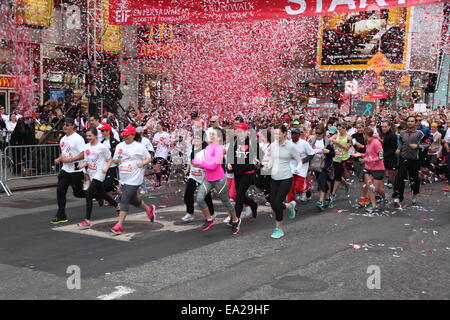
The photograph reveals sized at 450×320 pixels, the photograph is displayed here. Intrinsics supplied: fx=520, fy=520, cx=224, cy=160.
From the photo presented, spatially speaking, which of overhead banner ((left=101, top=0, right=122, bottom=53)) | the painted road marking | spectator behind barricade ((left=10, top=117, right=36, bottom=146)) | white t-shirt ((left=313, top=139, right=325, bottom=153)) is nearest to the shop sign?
overhead banner ((left=101, top=0, right=122, bottom=53))

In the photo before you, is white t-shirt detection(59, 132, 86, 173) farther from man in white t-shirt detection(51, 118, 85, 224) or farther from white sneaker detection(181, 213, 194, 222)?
white sneaker detection(181, 213, 194, 222)

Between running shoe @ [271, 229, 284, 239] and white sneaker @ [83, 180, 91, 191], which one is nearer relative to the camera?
running shoe @ [271, 229, 284, 239]

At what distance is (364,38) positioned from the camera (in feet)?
126

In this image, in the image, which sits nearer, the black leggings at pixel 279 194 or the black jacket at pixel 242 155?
the black leggings at pixel 279 194

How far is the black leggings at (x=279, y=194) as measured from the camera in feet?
26.1

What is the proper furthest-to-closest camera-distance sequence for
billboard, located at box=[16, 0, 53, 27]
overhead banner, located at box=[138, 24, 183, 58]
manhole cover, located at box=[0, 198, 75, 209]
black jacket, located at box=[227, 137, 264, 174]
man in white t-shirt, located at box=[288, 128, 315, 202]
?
overhead banner, located at box=[138, 24, 183, 58] < billboard, located at box=[16, 0, 53, 27] < manhole cover, located at box=[0, 198, 75, 209] < man in white t-shirt, located at box=[288, 128, 315, 202] < black jacket, located at box=[227, 137, 264, 174]

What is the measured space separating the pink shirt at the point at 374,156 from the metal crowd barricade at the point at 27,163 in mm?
8259

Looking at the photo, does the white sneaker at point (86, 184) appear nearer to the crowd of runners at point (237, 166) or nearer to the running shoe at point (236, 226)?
the crowd of runners at point (237, 166)

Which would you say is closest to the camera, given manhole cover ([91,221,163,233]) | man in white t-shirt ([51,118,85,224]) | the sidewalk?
manhole cover ([91,221,163,233])

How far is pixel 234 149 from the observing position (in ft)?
29.2

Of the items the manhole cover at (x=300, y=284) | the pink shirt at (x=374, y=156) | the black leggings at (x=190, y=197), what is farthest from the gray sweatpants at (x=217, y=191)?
the pink shirt at (x=374, y=156)

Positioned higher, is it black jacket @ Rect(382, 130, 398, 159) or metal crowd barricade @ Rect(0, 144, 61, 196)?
black jacket @ Rect(382, 130, 398, 159)

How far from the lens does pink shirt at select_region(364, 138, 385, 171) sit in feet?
34.5

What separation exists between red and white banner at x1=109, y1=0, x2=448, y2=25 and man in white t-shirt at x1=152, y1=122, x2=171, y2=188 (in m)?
2.90
